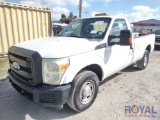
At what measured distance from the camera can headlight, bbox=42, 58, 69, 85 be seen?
243 cm

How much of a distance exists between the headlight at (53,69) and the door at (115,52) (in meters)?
1.33

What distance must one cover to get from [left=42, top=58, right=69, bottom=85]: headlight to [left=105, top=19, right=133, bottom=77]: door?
4.37 feet

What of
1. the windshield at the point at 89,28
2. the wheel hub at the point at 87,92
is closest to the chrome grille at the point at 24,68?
the wheel hub at the point at 87,92

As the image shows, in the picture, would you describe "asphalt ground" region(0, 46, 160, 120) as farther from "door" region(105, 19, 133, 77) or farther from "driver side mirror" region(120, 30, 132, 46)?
"driver side mirror" region(120, 30, 132, 46)

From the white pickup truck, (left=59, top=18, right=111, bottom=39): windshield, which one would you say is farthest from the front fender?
(left=59, top=18, right=111, bottom=39): windshield

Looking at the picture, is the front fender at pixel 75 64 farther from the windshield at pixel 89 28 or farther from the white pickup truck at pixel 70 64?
the windshield at pixel 89 28

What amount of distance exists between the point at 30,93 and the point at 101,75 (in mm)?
1635

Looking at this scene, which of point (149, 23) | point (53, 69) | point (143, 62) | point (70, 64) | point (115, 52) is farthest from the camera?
point (149, 23)

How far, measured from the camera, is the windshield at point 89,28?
3.55 m

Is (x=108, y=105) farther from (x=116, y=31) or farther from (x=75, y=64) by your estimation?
(x=116, y=31)

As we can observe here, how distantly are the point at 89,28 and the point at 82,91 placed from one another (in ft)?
5.50

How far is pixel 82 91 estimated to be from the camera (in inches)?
119

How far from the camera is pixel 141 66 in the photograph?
5820 mm

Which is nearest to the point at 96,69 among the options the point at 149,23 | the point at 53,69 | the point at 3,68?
the point at 53,69
